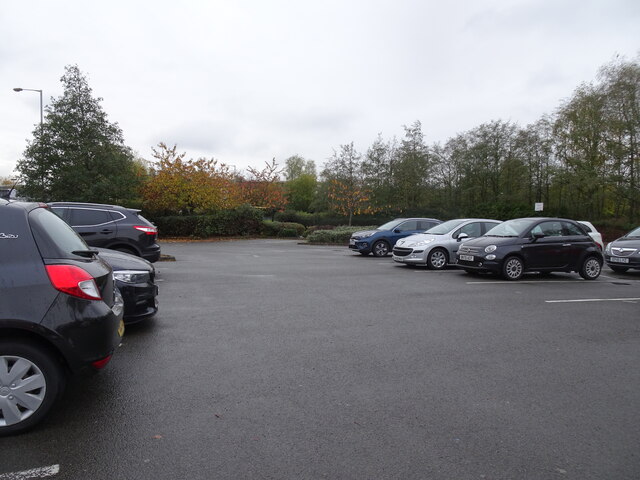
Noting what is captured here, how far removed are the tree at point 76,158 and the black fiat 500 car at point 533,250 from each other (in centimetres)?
2407

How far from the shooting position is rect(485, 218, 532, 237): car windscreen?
461 inches

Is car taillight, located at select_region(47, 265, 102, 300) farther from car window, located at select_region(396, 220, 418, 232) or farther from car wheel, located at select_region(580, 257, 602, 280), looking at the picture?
car window, located at select_region(396, 220, 418, 232)

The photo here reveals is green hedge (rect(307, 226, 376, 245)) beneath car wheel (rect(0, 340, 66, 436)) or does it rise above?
above

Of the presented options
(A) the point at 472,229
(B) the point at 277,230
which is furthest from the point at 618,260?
(B) the point at 277,230

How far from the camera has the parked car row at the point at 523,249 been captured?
11.4 metres

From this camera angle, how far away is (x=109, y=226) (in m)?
10.8

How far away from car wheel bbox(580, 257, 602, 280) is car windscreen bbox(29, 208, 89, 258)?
1220cm

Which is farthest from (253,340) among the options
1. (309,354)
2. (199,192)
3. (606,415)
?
(199,192)

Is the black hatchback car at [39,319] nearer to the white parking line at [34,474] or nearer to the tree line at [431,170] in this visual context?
the white parking line at [34,474]

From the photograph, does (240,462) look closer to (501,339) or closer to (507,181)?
(501,339)

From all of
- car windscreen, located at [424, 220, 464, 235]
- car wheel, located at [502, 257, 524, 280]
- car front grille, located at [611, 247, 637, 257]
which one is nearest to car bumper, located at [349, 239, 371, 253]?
car windscreen, located at [424, 220, 464, 235]

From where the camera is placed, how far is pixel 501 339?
5926mm

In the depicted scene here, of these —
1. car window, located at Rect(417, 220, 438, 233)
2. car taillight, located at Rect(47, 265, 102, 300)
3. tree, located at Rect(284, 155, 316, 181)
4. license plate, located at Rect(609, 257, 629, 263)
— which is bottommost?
license plate, located at Rect(609, 257, 629, 263)

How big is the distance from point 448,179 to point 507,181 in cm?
555
